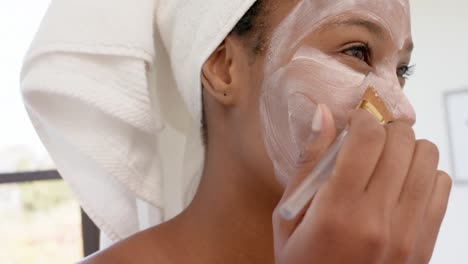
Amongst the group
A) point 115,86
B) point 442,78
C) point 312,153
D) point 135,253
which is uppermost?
point 442,78

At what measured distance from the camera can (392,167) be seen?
1.47ft

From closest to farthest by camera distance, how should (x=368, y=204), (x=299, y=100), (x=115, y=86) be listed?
(x=368, y=204) → (x=299, y=100) → (x=115, y=86)

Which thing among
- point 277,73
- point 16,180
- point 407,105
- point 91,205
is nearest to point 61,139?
point 91,205

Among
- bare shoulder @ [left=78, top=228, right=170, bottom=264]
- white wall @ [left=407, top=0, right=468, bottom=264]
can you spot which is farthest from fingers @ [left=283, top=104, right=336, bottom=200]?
white wall @ [left=407, top=0, right=468, bottom=264]

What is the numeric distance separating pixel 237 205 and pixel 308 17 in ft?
0.99

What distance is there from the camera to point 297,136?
0.64 metres

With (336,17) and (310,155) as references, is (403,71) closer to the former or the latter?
(336,17)

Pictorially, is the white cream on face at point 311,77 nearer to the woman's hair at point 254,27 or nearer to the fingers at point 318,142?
the woman's hair at point 254,27

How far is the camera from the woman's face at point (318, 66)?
645 mm

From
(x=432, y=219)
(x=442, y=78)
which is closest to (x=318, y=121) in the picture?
(x=432, y=219)

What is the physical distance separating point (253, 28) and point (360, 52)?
15cm

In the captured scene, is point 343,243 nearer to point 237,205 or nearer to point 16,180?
point 237,205

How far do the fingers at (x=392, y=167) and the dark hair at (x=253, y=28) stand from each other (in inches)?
11.1

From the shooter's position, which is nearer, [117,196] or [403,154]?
[403,154]
